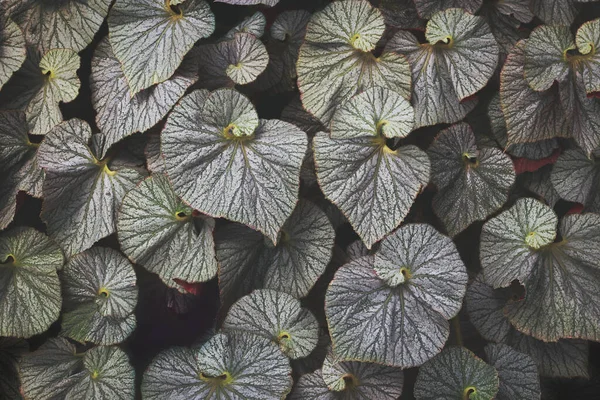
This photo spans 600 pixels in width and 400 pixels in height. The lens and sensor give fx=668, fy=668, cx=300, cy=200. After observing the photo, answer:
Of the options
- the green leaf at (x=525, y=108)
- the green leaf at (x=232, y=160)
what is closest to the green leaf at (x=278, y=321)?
the green leaf at (x=232, y=160)

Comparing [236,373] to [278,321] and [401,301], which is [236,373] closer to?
[278,321]

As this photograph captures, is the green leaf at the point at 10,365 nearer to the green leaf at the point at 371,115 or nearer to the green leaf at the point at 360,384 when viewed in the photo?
the green leaf at the point at 360,384

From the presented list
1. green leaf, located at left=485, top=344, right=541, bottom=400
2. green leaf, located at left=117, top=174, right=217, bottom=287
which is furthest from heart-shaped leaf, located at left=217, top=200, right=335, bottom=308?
green leaf, located at left=485, top=344, right=541, bottom=400

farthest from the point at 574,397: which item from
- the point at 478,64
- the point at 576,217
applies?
the point at 478,64

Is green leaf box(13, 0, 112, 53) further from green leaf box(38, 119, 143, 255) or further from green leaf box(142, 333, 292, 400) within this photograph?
green leaf box(142, 333, 292, 400)

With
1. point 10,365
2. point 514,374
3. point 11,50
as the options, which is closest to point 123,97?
point 11,50

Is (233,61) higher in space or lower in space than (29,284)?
higher
